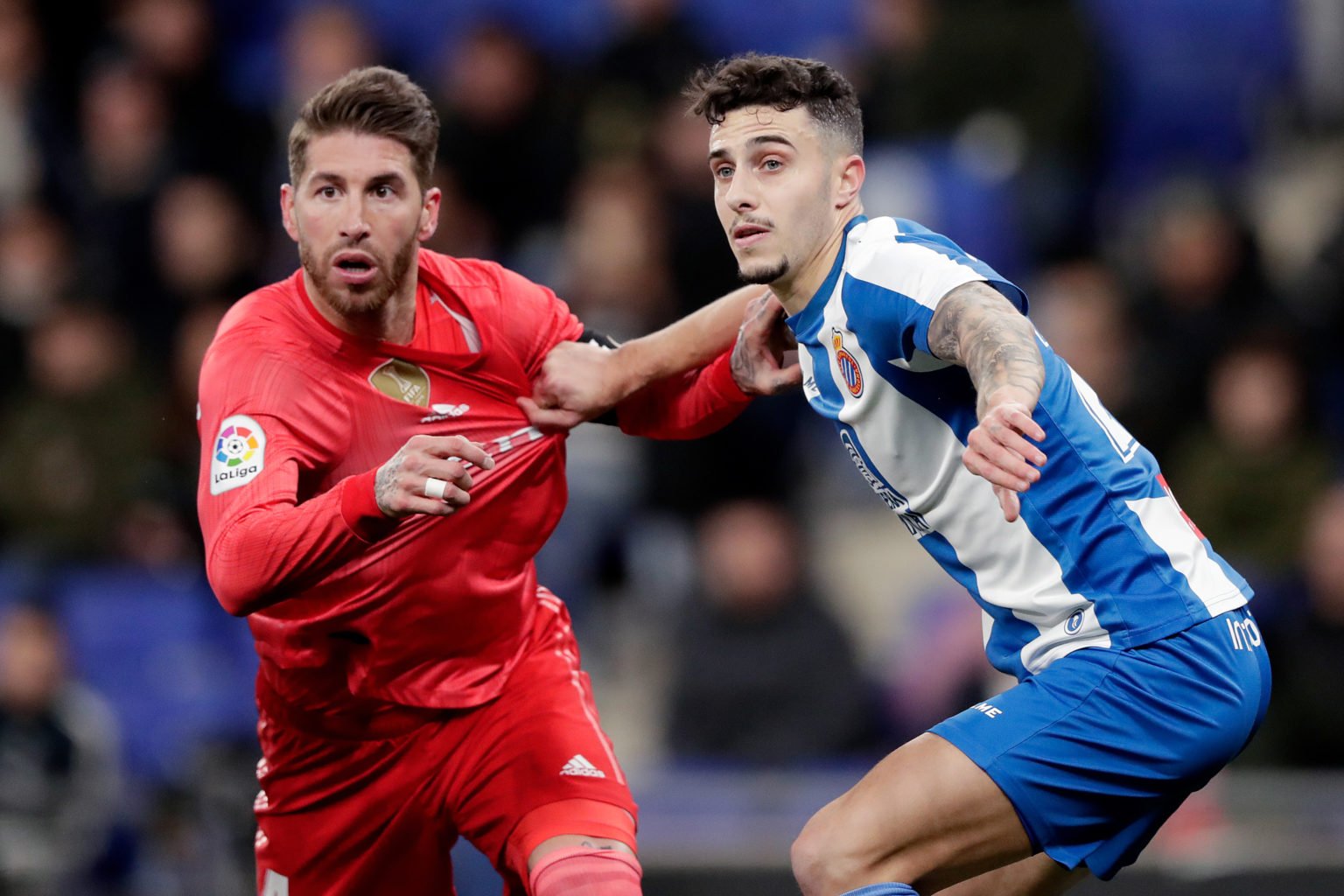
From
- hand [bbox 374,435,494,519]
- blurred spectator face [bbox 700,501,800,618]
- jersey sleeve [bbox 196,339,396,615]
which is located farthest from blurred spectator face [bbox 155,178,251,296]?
hand [bbox 374,435,494,519]

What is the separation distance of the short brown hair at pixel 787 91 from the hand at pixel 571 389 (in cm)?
78

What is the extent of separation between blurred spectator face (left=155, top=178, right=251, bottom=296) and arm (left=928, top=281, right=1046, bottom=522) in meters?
6.05

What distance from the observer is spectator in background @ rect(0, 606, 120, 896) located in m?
7.66

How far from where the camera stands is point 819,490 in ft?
29.6

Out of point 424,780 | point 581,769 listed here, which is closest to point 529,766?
point 581,769

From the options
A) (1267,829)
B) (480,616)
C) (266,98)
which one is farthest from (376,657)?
(266,98)

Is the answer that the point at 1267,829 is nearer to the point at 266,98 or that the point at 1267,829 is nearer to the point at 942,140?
the point at 942,140

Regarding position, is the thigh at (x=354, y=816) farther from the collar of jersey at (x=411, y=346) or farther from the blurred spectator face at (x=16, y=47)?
the blurred spectator face at (x=16, y=47)

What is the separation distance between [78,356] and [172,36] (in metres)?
2.18

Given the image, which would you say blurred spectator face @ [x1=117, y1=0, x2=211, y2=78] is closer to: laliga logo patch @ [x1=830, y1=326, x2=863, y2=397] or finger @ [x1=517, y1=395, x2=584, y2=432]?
finger @ [x1=517, y1=395, x2=584, y2=432]

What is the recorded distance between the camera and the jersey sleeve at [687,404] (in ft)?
16.1

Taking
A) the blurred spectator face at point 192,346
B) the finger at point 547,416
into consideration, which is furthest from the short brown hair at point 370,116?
the blurred spectator face at point 192,346

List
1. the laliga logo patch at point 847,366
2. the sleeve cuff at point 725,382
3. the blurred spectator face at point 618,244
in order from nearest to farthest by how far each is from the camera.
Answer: the laliga logo patch at point 847,366 → the sleeve cuff at point 725,382 → the blurred spectator face at point 618,244

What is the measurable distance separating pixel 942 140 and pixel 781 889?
4.35m
